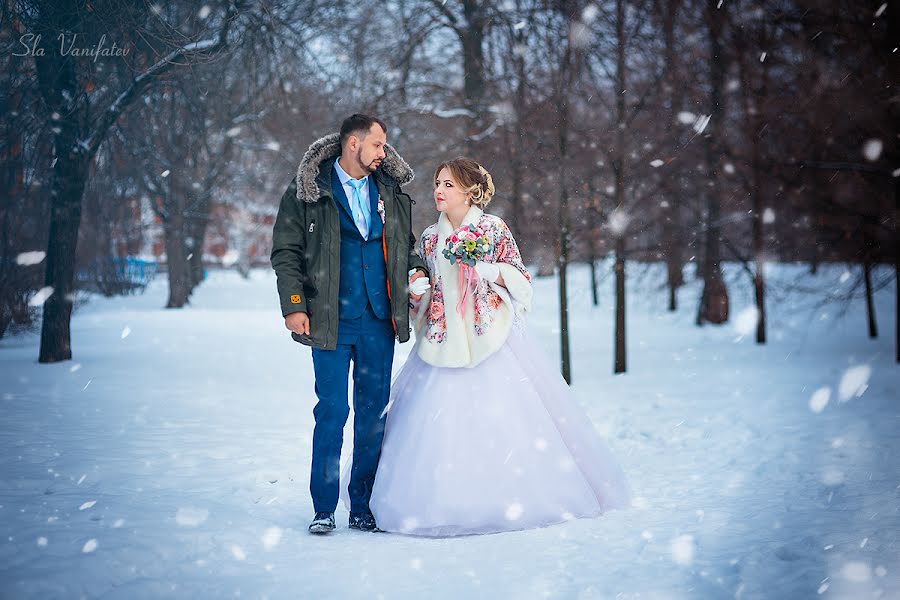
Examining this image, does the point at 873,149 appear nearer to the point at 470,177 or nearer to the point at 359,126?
the point at 470,177

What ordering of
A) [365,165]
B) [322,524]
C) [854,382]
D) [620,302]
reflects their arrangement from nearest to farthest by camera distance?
1. [322,524]
2. [365,165]
3. [854,382]
4. [620,302]

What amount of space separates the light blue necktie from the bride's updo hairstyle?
464 mm

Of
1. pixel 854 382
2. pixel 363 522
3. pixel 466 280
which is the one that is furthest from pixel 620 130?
pixel 363 522

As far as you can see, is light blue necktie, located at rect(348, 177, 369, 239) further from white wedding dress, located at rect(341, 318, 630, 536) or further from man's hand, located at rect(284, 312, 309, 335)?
white wedding dress, located at rect(341, 318, 630, 536)

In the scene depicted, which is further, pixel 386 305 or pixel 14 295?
pixel 14 295

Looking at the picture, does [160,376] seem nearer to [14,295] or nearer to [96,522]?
[14,295]

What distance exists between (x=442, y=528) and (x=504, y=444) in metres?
0.53

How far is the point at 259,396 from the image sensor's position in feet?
26.9

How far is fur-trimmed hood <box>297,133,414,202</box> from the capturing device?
3.68 meters

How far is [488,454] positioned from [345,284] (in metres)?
1.16

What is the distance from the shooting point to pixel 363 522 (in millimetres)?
3887

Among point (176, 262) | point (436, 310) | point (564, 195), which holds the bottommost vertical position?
point (436, 310)

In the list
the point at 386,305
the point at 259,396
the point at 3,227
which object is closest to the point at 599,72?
the point at 259,396

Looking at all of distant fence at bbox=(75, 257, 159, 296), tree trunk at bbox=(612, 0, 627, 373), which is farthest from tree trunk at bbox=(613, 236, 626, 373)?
distant fence at bbox=(75, 257, 159, 296)
